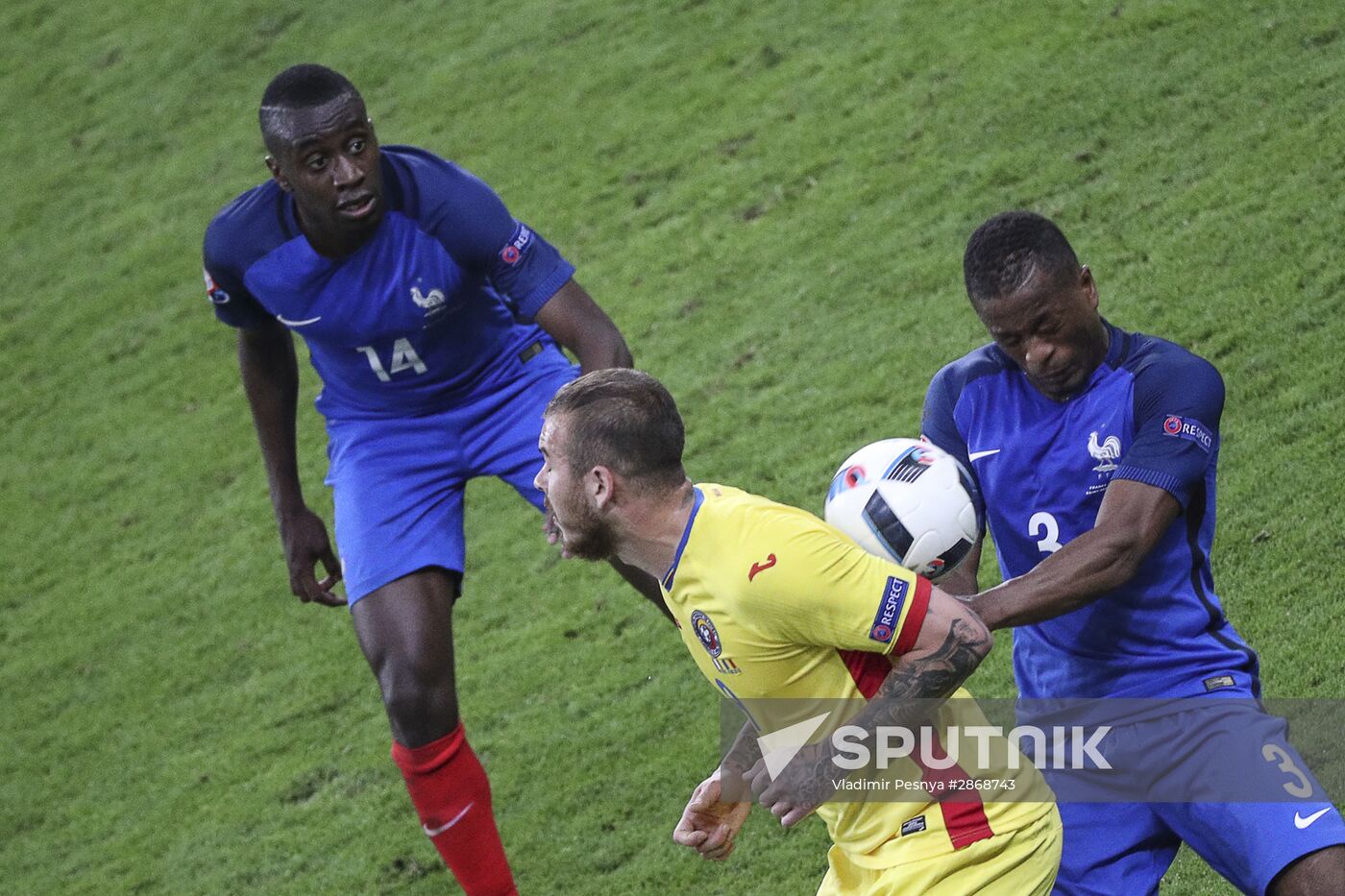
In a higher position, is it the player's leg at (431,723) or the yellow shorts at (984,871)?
the yellow shorts at (984,871)

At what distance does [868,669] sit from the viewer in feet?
9.90

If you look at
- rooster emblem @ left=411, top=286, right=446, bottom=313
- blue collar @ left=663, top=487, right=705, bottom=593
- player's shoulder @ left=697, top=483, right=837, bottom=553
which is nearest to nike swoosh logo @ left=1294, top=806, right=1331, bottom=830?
player's shoulder @ left=697, top=483, right=837, bottom=553

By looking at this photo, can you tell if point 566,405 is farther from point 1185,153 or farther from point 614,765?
point 1185,153

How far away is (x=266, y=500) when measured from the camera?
29.4ft

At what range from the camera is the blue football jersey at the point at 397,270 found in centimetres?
480

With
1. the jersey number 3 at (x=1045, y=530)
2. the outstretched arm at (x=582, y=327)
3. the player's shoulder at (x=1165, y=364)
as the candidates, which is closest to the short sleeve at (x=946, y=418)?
the jersey number 3 at (x=1045, y=530)

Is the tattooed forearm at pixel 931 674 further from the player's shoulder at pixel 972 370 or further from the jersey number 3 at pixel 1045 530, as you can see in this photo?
the player's shoulder at pixel 972 370

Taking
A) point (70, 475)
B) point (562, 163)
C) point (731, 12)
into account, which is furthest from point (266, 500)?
point (731, 12)

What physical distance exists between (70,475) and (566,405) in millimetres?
7894

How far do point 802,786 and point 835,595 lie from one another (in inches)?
16.7

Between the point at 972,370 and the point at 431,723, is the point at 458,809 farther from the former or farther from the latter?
the point at 972,370

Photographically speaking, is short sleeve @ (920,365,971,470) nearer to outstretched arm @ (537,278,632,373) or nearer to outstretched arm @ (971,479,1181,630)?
outstretched arm @ (971,479,1181,630)

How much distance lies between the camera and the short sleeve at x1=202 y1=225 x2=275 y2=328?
16.1ft

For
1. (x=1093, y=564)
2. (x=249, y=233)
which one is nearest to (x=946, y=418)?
(x=1093, y=564)
